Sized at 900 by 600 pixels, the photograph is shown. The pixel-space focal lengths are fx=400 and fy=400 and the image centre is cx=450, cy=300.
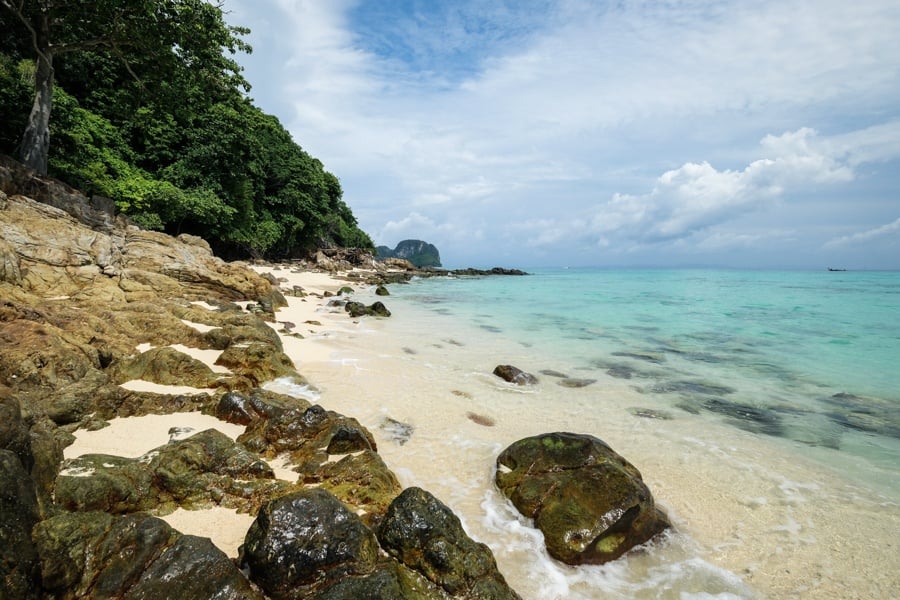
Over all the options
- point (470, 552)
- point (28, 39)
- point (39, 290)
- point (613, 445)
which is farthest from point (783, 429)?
point (28, 39)

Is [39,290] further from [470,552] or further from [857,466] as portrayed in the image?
[857,466]

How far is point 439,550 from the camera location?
3500mm

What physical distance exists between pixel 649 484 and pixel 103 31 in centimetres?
2359

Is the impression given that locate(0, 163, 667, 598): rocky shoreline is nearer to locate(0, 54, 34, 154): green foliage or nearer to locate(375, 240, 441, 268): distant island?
locate(0, 54, 34, 154): green foliage

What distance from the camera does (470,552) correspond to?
3623 millimetres

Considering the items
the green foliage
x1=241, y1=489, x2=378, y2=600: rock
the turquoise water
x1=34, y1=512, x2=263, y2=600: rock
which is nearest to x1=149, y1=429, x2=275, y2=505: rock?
x1=34, y1=512, x2=263, y2=600: rock

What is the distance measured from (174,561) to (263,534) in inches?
23.6

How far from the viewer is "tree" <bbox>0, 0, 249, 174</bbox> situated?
49.1 feet

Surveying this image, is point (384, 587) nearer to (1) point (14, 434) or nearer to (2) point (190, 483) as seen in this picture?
(2) point (190, 483)

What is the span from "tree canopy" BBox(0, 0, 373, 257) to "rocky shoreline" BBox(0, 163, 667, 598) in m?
11.6

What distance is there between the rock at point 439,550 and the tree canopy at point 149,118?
19.0 m

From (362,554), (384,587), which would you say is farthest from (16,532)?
(384,587)

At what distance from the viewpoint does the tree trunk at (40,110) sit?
1523 cm

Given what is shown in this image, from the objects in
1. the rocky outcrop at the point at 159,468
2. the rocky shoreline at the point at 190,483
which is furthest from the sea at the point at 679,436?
the rocky outcrop at the point at 159,468
